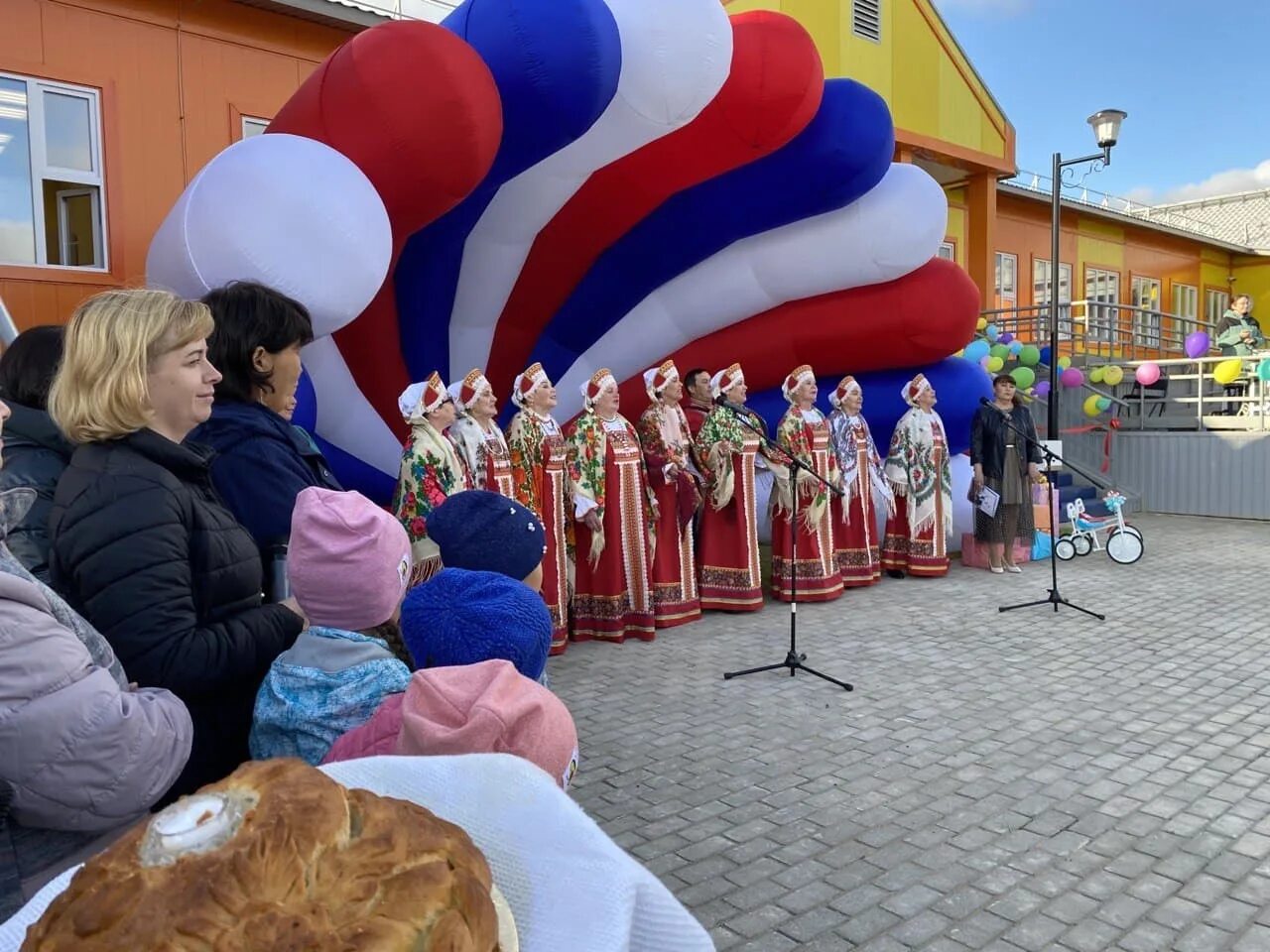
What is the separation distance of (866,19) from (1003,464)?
6.77 meters

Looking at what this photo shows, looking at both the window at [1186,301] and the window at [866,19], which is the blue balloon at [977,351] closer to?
the window at [866,19]

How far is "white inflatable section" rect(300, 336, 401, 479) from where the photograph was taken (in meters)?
5.48

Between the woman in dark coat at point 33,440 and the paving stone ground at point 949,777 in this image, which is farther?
the paving stone ground at point 949,777

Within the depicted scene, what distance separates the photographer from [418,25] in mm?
4449

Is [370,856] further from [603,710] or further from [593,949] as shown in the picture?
[603,710]

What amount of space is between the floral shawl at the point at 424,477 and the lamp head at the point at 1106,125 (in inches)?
327

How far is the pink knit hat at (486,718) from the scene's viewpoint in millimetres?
1232

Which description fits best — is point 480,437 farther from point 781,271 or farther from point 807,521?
point 781,271

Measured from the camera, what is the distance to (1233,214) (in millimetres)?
25250

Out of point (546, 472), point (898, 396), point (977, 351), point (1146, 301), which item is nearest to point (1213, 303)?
point (1146, 301)

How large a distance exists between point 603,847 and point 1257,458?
46.2 feet

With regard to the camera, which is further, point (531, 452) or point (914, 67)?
point (914, 67)

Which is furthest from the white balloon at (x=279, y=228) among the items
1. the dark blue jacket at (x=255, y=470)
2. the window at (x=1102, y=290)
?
the window at (x=1102, y=290)

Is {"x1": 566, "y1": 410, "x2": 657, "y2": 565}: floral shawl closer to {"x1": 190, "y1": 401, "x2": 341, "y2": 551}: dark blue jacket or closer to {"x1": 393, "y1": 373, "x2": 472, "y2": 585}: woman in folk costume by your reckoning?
{"x1": 393, "y1": 373, "x2": 472, "y2": 585}: woman in folk costume
